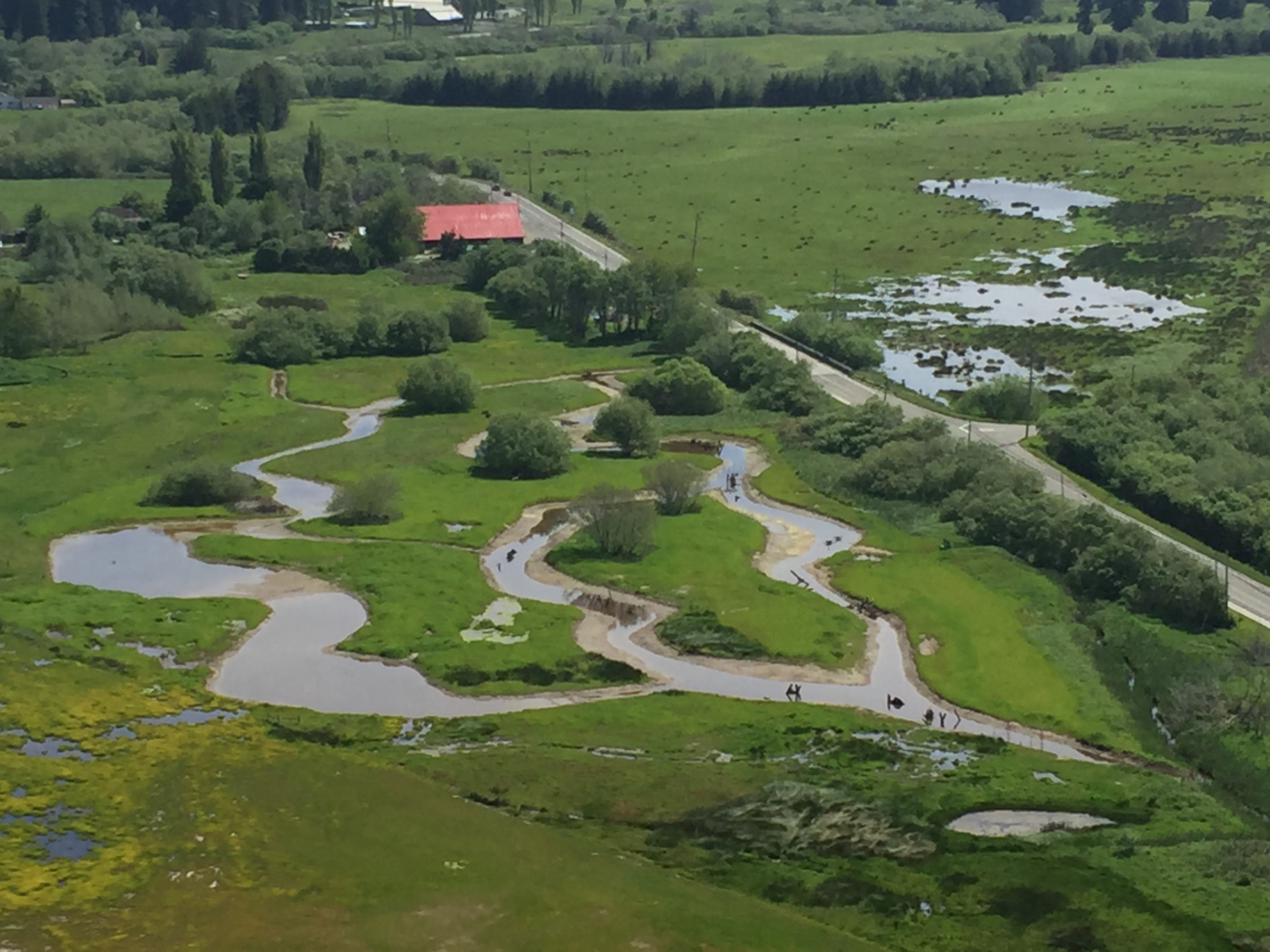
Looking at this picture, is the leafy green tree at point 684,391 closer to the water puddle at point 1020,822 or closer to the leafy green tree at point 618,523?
the leafy green tree at point 618,523

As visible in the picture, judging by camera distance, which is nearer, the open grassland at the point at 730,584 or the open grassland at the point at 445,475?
the open grassland at the point at 730,584

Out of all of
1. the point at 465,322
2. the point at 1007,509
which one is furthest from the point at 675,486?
the point at 465,322

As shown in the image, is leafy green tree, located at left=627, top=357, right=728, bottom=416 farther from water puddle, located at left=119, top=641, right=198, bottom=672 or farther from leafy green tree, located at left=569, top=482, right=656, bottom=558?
water puddle, located at left=119, top=641, right=198, bottom=672

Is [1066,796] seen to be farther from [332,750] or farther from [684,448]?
[684,448]

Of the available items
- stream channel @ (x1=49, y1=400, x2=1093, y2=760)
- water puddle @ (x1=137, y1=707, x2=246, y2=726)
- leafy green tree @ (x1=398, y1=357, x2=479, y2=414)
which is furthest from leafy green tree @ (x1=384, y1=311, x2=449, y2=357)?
water puddle @ (x1=137, y1=707, x2=246, y2=726)

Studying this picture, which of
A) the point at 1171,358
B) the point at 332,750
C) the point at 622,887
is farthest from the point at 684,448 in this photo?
the point at 622,887

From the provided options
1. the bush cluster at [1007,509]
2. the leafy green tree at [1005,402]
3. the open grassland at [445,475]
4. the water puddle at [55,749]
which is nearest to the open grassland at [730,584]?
the open grassland at [445,475]

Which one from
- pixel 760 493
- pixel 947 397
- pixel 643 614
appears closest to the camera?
pixel 643 614
